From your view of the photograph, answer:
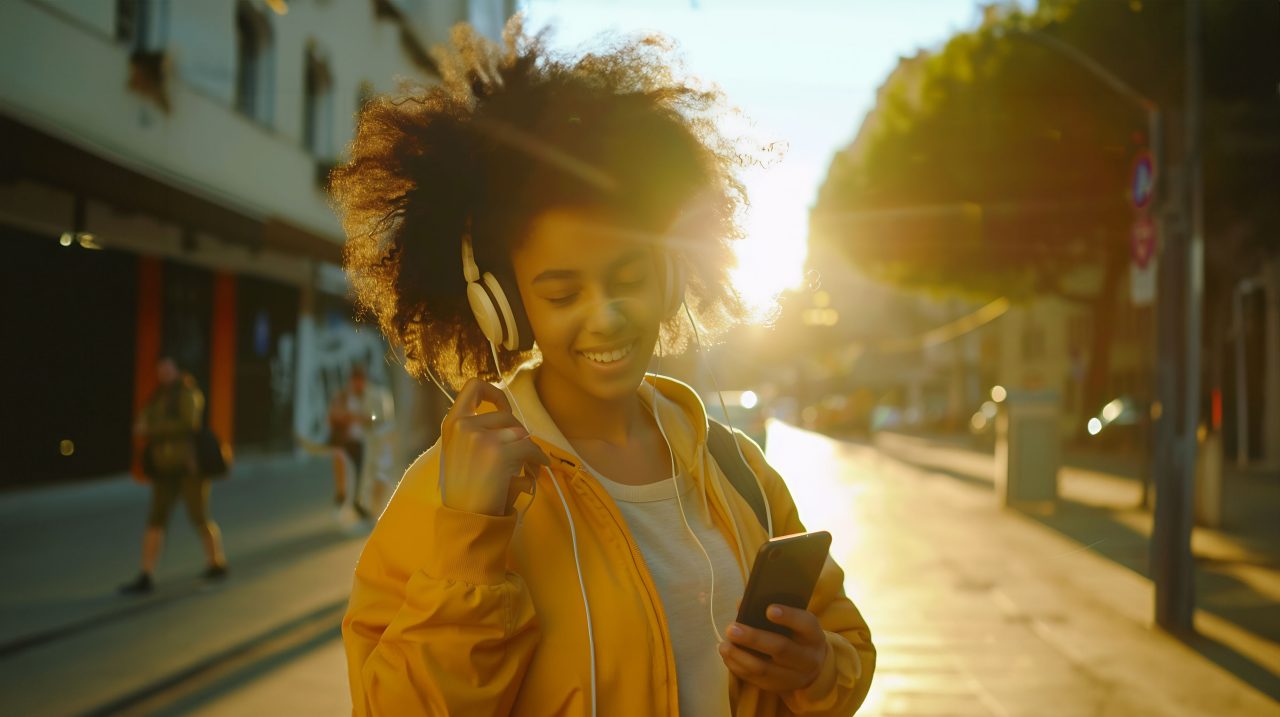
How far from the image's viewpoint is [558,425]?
1.91m

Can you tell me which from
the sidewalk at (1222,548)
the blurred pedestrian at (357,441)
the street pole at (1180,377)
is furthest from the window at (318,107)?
the street pole at (1180,377)

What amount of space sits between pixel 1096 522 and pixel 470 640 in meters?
13.3

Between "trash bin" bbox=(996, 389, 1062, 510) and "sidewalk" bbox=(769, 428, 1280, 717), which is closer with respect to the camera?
"sidewalk" bbox=(769, 428, 1280, 717)

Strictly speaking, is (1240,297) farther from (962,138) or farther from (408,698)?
(408,698)

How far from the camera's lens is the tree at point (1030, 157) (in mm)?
17484

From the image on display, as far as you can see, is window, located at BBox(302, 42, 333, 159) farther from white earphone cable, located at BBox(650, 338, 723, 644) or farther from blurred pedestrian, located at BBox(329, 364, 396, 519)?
white earphone cable, located at BBox(650, 338, 723, 644)

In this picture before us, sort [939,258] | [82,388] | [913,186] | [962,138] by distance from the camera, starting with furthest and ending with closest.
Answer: [939,258] → [913,186] → [962,138] → [82,388]

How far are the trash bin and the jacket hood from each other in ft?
44.4

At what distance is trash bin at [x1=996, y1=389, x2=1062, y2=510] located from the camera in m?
14.7

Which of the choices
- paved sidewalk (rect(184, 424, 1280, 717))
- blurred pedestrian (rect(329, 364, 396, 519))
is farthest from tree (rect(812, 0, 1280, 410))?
blurred pedestrian (rect(329, 364, 396, 519))

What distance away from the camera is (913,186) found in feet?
85.7

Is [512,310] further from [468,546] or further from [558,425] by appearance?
[468,546]

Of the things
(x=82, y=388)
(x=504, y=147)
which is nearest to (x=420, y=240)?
(x=504, y=147)

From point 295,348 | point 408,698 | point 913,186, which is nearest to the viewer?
point 408,698
